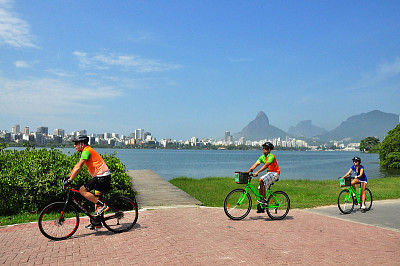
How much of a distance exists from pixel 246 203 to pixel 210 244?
3123 millimetres

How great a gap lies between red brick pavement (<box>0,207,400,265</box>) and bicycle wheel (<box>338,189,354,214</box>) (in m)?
1.36

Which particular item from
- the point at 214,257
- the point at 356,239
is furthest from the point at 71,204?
the point at 356,239

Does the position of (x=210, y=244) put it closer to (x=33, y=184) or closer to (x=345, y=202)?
(x=345, y=202)

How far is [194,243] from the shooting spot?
6.27 m

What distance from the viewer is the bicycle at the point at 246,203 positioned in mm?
8499

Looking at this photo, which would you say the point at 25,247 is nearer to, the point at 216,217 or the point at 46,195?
the point at 46,195

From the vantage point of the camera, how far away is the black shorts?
6838mm

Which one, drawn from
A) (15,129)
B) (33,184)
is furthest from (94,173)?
(15,129)

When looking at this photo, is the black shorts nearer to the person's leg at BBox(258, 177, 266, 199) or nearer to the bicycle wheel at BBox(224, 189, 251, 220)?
the bicycle wheel at BBox(224, 189, 251, 220)

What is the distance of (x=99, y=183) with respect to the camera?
6.93m

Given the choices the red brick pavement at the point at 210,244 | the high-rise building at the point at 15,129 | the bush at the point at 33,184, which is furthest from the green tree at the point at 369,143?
the high-rise building at the point at 15,129

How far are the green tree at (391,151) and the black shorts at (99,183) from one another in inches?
2146

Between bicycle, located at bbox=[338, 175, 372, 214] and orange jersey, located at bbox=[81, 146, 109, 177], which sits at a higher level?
orange jersey, located at bbox=[81, 146, 109, 177]

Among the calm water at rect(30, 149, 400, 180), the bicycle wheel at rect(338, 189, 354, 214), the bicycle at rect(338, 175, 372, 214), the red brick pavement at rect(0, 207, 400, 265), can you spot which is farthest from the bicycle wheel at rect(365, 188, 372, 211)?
the calm water at rect(30, 149, 400, 180)
